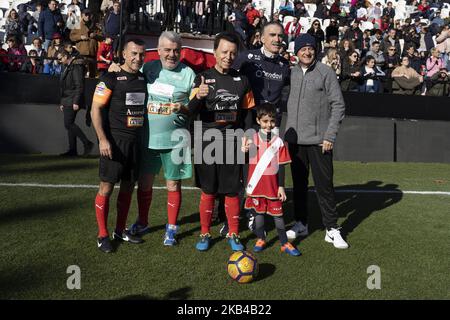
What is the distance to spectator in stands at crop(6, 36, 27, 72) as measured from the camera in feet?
44.2

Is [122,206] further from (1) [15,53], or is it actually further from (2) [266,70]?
(1) [15,53]

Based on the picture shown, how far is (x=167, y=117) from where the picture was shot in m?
5.78

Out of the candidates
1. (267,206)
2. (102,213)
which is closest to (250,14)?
(267,206)

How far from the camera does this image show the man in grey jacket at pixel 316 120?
5.99m

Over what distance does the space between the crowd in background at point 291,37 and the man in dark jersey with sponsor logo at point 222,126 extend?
21.1 feet

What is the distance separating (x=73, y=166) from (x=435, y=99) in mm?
8870

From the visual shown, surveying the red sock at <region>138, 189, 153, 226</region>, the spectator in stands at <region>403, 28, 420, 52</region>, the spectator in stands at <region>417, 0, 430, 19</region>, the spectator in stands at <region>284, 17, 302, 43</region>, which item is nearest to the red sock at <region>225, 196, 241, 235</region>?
the red sock at <region>138, 189, 153, 226</region>

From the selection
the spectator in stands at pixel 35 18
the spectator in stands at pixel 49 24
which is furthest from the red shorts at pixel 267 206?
the spectator in stands at pixel 35 18

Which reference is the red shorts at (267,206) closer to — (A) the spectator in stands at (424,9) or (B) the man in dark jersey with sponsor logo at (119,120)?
(B) the man in dark jersey with sponsor logo at (119,120)

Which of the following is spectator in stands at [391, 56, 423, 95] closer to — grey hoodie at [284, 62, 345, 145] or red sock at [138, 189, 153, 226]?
grey hoodie at [284, 62, 345, 145]

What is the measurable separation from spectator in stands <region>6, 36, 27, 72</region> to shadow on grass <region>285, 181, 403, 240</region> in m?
8.01

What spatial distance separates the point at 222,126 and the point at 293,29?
49.3 ft

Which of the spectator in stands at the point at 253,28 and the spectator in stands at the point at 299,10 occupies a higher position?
the spectator in stands at the point at 299,10

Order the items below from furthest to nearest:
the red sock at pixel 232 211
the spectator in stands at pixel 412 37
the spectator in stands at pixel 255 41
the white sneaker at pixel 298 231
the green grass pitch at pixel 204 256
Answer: the spectator in stands at pixel 412 37 < the spectator in stands at pixel 255 41 < the white sneaker at pixel 298 231 < the red sock at pixel 232 211 < the green grass pitch at pixel 204 256
